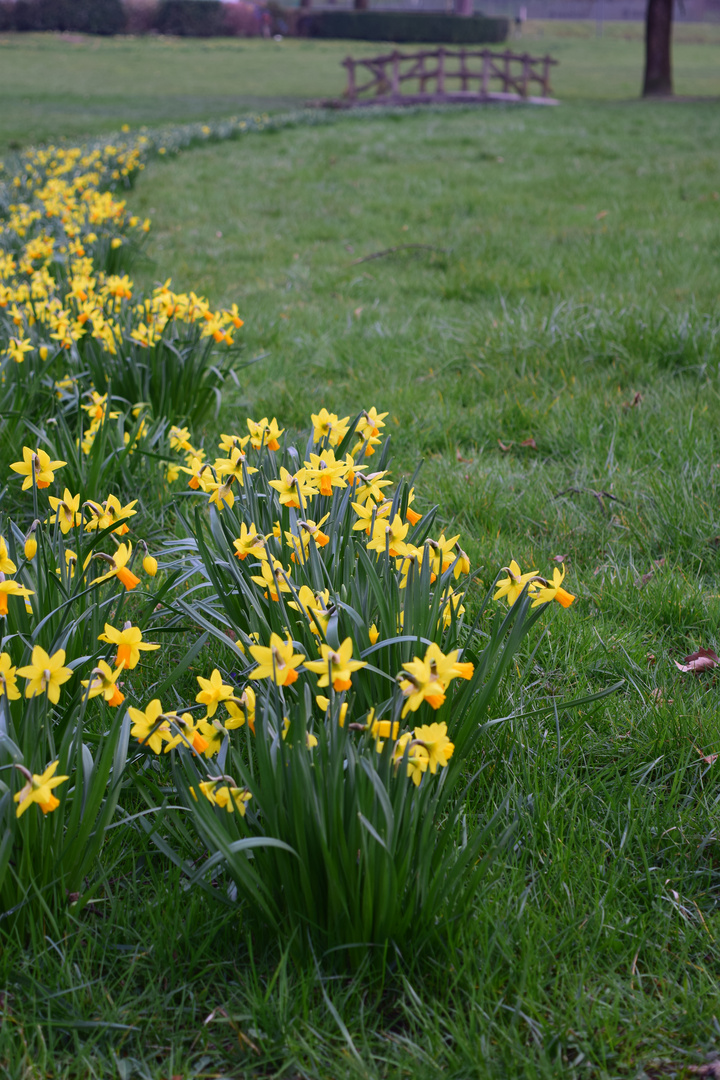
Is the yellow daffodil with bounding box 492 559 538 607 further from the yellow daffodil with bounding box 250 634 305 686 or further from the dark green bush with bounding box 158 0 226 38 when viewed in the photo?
the dark green bush with bounding box 158 0 226 38

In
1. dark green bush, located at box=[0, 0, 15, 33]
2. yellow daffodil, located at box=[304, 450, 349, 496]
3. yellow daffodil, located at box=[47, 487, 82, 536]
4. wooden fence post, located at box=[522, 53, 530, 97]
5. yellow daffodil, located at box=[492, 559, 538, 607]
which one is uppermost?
dark green bush, located at box=[0, 0, 15, 33]

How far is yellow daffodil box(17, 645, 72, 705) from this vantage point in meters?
1.28

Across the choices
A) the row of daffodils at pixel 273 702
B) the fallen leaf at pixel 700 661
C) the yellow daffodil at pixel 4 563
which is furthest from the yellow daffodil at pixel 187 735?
the fallen leaf at pixel 700 661

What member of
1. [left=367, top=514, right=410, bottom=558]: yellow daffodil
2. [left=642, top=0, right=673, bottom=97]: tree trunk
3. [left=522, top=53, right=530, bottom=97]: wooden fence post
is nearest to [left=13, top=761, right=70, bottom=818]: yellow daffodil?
[left=367, top=514, right=410, bottom=558]: yellow daffodil

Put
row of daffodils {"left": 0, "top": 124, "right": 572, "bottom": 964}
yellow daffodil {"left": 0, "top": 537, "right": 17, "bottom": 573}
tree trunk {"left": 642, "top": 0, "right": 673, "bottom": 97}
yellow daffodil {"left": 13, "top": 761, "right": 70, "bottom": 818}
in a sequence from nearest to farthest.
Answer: yellow daffodil {"left": 13, "top": 761, "right": 70, "bottom": 818} < row of daffodils {"left": 0, "top": 124, "right": 572, "bottom": 964} < yellow daffodil {"left": 0, "top": 537, "right": 17, "bottom": 573} < tree trunk {"left": 642, "top": 0, "right": 673, "bottom": 97}

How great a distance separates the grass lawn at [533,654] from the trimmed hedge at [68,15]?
4468 centimetres

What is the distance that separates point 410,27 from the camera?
43094 mm

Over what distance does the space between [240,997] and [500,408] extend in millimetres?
2816

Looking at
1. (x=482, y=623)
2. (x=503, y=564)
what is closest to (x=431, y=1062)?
(x=482, y=623)

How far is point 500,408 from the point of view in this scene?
3.59 metres

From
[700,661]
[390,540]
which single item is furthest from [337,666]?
[700,661]

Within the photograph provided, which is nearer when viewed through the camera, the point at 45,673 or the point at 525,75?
the point at 45,673

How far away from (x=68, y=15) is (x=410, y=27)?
18.7 metres

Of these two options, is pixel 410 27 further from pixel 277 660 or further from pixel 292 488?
pixel 277 660
